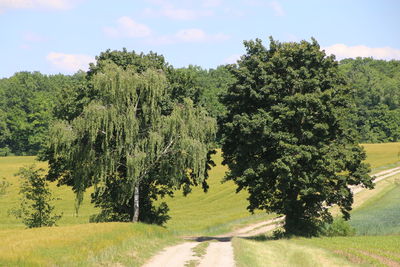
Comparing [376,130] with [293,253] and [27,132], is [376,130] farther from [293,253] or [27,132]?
[293,253]

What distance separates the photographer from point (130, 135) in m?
38.2

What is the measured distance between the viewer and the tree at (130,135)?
124 ft

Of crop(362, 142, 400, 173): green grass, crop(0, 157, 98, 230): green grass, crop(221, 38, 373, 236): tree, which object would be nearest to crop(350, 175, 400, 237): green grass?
crop(221, 38, 373, 236): tree

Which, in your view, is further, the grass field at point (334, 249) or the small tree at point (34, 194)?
the small tree at point (34, 194)

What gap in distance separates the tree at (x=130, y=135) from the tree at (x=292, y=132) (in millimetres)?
3939

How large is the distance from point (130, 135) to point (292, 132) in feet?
45.3

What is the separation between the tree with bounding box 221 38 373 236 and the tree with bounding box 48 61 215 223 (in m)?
3.94

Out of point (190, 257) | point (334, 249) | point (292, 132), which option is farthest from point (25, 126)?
point (190, 257)

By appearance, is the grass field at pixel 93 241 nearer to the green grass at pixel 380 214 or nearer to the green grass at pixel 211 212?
the green grass at pixel 211 212

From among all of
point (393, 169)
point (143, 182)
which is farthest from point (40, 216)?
point (393, 169)

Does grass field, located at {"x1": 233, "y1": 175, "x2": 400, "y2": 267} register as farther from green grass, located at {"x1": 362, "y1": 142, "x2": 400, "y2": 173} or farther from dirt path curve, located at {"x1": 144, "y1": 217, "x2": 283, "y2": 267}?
green grass, located at {"x1": 362, "y1": 142, "x2": 400, "y2": 173}

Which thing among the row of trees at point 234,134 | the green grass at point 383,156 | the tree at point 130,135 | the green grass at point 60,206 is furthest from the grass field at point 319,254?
the green grass at point 383,156

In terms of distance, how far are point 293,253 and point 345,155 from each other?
13073 mm

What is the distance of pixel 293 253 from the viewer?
3094 cm
